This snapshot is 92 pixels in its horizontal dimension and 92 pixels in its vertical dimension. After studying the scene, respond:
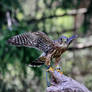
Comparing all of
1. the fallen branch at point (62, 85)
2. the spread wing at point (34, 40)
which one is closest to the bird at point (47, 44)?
the spread wing at point (34, 40)

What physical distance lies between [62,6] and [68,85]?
303 centimetres

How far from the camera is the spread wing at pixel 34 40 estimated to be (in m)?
2.83

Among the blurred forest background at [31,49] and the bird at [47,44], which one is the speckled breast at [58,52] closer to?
the bird at [47,44]

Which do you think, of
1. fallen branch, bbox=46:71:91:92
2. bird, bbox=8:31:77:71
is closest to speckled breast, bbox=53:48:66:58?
bird, bbox=8:31:77:71

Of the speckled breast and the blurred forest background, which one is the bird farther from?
the blurred forest background

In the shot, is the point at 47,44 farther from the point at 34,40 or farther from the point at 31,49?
the point at 31,49

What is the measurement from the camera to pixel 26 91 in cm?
604

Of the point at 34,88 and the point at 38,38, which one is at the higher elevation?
the point at 38,38

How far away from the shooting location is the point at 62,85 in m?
2.92

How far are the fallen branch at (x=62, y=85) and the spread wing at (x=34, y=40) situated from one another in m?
0.37

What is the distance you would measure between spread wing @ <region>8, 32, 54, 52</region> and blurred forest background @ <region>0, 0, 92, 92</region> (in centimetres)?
28

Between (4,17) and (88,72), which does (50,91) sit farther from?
(88,72)

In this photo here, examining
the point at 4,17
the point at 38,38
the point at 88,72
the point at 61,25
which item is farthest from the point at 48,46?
the point at 88,72

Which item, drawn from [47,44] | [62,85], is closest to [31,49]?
[47,44]
